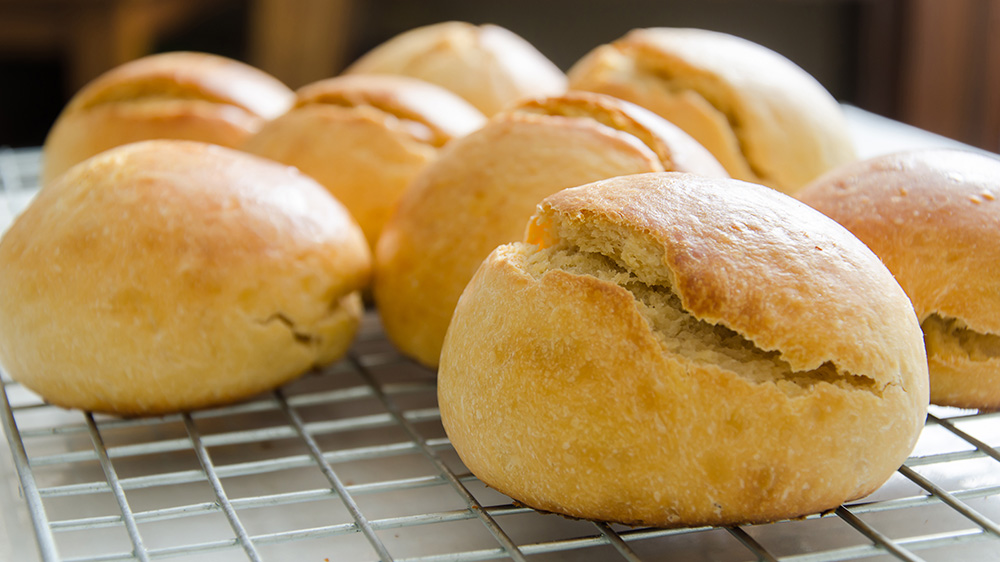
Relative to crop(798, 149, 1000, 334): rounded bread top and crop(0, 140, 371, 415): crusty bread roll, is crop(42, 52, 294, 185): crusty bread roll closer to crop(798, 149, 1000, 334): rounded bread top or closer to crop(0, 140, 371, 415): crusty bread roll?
crop(0, 140, 371, 415): crusty bread roll

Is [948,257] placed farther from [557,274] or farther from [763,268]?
[557,274]

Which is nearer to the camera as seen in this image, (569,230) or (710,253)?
(710,253)

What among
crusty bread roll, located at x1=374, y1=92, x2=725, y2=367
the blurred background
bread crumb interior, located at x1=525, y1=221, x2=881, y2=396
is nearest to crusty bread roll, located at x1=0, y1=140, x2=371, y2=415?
crusty bread roll, located at x1=374, y1=92, x2=725, y2=367

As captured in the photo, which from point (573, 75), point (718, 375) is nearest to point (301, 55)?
point (573, 75)

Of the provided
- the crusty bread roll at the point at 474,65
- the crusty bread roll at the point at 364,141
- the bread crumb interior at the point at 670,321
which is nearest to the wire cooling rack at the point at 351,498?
the bread crumb interior at the point at 670,321

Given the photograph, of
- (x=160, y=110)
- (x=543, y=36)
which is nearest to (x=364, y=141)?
(x=160, y=110)

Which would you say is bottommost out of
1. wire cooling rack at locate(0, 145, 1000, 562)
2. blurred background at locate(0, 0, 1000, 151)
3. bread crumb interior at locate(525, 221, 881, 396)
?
blurred background at locate(0, 0, 1000, 151)

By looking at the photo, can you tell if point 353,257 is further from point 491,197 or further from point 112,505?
point 112,505
